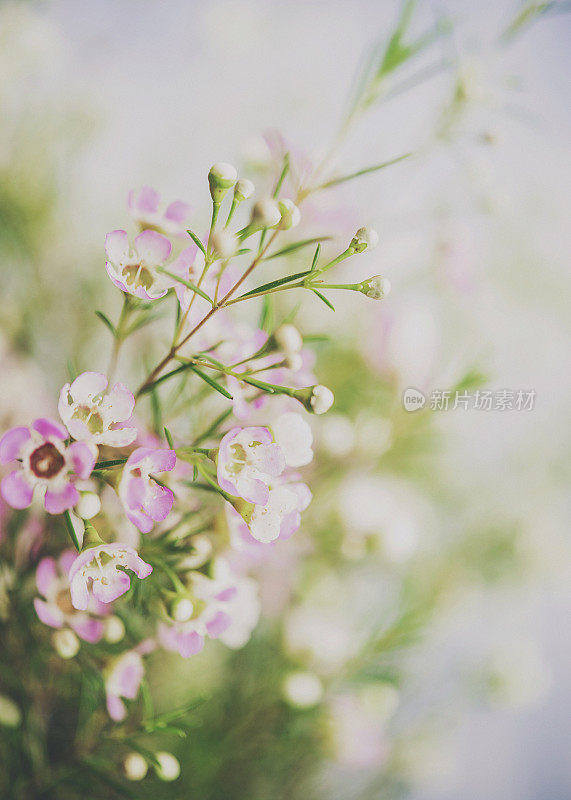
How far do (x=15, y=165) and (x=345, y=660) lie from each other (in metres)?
0.63

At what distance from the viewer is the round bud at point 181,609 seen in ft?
0.90

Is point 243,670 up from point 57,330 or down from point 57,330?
down

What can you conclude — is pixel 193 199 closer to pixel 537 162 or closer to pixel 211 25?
pixel 211 25

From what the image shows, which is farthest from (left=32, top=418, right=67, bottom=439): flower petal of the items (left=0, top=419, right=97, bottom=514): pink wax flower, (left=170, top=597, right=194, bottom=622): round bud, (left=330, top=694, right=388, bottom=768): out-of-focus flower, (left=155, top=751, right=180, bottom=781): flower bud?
(left=330, top=694, right=388, bottom=768): out-of-focus flower

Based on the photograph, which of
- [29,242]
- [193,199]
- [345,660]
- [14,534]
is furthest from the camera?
[193,199]

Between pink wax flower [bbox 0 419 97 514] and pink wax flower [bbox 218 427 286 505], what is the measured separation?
58mm

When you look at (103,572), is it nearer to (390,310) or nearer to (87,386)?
(87,386)

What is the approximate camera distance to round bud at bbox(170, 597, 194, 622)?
0.90 ft

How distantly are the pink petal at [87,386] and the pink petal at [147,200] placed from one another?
0.33 feet

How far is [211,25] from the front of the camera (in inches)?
30.0

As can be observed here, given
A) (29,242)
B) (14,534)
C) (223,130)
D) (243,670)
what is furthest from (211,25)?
(243,670)

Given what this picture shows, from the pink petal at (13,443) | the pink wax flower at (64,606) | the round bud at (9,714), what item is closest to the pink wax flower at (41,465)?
the pink petal at (13,443)

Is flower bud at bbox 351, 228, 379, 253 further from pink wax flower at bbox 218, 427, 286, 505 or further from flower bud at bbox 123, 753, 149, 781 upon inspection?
flower bud at bbox 123, 753, 149, 781

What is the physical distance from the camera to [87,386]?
0.24m
